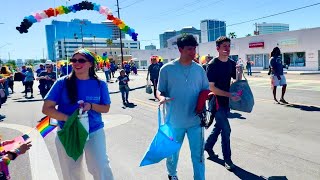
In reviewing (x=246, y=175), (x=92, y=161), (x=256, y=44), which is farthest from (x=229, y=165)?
(x=256, y=44)

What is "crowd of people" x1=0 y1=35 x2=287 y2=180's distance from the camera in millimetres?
3225

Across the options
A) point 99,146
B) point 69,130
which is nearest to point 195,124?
point 99,146

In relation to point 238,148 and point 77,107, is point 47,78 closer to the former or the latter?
point 238,148

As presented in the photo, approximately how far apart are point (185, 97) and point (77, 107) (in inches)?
53.4

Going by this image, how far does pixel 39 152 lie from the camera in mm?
6082

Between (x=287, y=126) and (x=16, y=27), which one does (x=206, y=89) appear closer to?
(x=287, y=126)

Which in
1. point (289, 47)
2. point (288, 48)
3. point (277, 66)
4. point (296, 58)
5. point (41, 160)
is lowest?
point (41, 160)

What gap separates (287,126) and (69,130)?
571 cm

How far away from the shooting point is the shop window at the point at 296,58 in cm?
3547

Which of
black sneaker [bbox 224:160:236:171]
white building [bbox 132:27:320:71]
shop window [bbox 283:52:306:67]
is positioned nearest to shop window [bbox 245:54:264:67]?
white building [bbox 132:27:320:71]

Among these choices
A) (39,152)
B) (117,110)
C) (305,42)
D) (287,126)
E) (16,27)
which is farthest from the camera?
(305,42)

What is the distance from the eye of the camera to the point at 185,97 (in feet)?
12.8

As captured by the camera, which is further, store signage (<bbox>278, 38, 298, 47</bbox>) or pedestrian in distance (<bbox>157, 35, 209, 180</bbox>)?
store signage (<bbox>278, 38, 298, 47</bbox>)

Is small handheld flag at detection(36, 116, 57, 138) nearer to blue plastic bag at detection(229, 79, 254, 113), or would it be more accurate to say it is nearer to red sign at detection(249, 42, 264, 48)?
blue plastic bag at detection(229, 79, 254, 113)
